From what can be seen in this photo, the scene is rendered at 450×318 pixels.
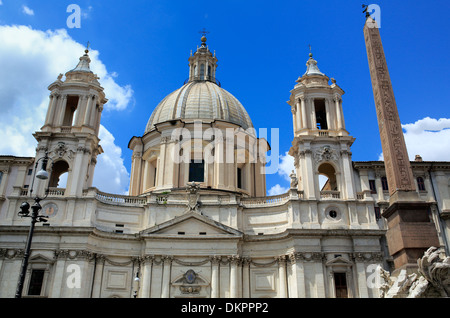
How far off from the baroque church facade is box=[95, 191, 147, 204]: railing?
113 mm

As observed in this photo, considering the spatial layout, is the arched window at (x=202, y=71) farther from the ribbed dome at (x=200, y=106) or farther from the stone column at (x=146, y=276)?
the stone column at (x=146, y=276)

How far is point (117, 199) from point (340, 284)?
20.3 m

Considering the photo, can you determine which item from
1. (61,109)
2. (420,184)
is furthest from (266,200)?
(61,109)

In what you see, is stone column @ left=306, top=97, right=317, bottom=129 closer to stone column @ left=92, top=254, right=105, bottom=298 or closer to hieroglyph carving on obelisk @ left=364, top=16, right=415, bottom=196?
hieroglyph carving on obelisk @ left=364, top=16, right=415, bottom=196

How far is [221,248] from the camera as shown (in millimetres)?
33312

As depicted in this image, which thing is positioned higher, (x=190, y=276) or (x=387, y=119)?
(x=387, y=119)

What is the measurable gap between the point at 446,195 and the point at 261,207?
1604 cm

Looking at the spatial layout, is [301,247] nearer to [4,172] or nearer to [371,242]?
[371,242]

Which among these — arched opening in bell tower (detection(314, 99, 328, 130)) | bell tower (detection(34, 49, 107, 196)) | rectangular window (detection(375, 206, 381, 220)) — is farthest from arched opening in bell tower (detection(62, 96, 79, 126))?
rectangular window (detection(375, 206, 381, 220))

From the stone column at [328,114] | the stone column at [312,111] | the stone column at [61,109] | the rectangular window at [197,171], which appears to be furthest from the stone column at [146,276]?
the stone column at [328,114]

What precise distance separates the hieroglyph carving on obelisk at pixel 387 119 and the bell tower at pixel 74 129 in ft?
84.6

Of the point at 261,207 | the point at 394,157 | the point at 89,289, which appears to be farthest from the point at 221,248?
the point at 394,157

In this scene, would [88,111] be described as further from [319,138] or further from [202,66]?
[319,138]

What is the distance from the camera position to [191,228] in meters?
34.1
